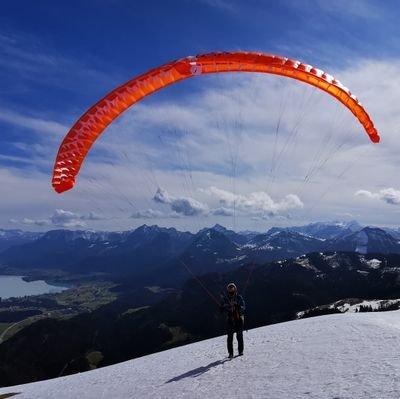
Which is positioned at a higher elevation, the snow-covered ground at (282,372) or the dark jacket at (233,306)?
the dark jacket at (233,306)

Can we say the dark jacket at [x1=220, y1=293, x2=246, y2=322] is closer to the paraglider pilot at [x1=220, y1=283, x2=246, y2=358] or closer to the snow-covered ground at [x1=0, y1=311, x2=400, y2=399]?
the paraglider pilot at [x1=220, y1=283, x2=246, y2=358]

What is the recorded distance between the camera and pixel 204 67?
17750mm

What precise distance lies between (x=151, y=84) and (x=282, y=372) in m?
12.0

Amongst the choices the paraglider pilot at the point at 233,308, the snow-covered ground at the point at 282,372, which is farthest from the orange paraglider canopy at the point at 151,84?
the snow-covered ground at the point at 282,372

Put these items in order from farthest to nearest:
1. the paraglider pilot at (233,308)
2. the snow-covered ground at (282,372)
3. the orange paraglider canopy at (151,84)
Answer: the orange paraglider canopy at (151,84) < the paraglider pilot at (233,308) < the snow-covered ground at (282,372)

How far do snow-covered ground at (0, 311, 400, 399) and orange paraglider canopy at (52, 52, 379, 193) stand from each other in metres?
9.31

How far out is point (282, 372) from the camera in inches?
524

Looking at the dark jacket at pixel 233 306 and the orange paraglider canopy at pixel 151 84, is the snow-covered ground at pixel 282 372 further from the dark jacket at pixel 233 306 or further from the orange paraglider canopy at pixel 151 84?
the orange paraglider canopy at pixel 151 84

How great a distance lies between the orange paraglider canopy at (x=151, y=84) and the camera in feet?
57.4

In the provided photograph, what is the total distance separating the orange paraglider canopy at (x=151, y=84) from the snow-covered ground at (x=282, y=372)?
931 centimetres

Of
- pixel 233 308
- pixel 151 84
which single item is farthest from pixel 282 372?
pixel 151 84

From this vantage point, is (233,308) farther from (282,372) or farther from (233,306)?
(282,372)

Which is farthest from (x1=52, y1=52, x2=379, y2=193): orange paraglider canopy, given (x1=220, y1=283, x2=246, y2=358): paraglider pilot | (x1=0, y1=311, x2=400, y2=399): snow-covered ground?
(x1=0, y1=311, x2=400, y2=399): snow-covered ground

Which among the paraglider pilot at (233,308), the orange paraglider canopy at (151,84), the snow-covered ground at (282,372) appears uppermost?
the orange paraglider canopy at (151,84)
